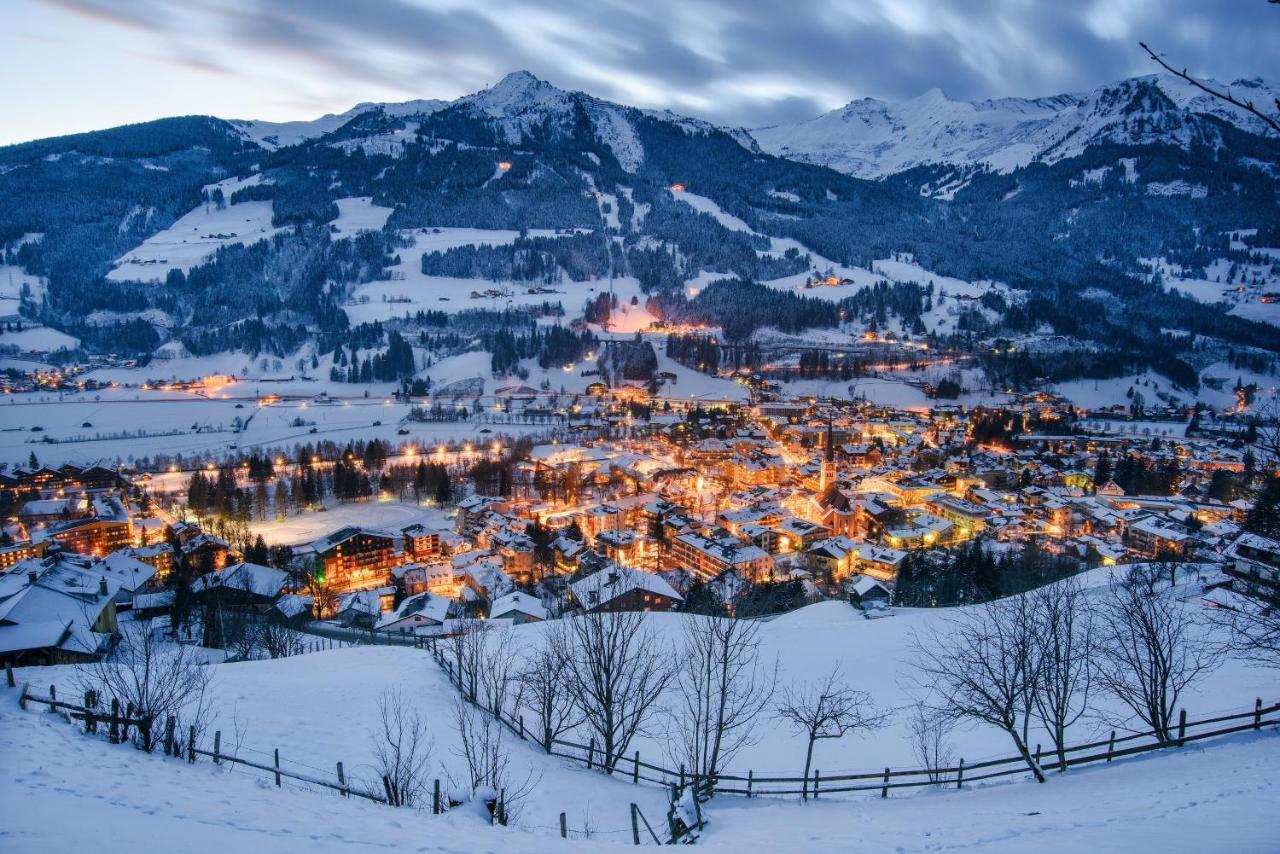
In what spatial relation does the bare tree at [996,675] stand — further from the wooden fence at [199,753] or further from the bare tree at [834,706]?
the wooden fence at [199,753]

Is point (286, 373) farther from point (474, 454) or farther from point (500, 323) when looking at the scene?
point (474, 454)

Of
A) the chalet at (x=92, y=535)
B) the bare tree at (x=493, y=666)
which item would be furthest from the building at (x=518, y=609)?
the chalet at (x=92, y=535)

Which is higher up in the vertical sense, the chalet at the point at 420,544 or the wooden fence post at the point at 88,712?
the wooden fence post at the point at 88,712

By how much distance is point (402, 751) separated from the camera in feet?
28.4

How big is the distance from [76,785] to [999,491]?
4512cm

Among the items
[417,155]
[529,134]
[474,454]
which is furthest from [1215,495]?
[529,134]

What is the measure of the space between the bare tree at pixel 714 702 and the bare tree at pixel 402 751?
131 inches

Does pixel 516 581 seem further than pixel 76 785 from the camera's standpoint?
Yes

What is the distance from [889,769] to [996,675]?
7.52 feet

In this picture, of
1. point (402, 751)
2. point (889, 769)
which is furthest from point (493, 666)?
point (889, 769)

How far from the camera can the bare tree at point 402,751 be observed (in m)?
7.09

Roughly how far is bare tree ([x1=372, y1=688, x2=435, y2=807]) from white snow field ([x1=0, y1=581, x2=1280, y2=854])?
0.22 m

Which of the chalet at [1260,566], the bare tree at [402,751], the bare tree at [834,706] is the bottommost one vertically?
the bare tree at [834,706]

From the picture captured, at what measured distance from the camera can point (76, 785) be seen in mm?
5887
